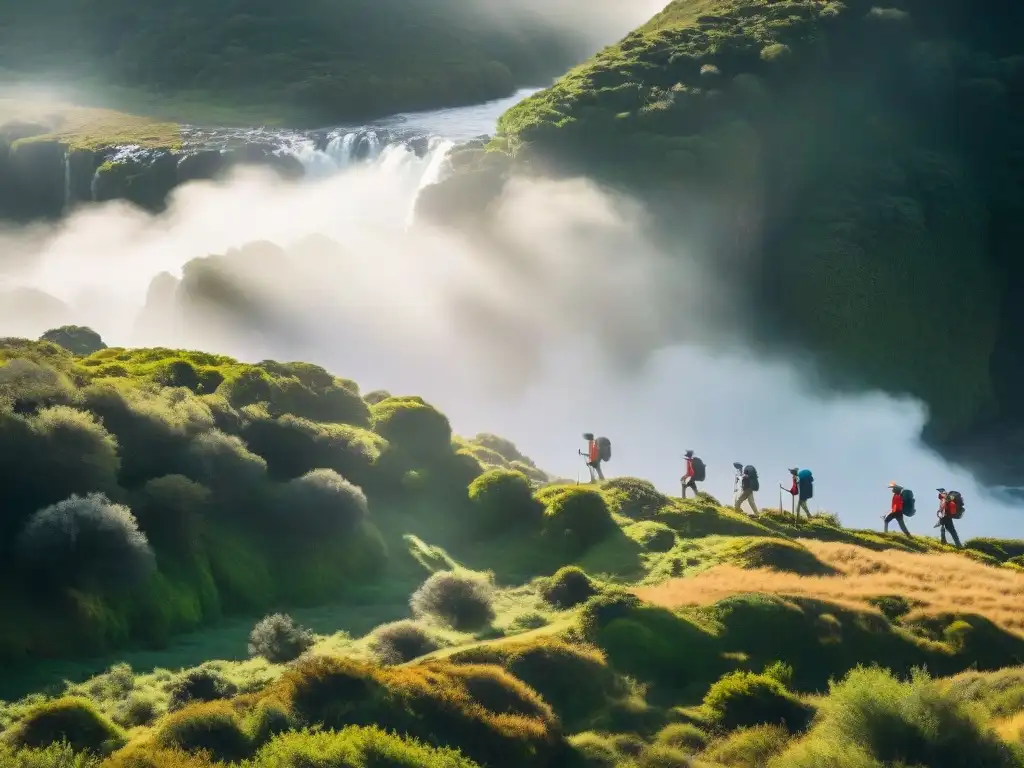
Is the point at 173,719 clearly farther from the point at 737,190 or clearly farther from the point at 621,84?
the point at 621,84

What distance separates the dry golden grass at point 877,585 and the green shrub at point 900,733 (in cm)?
640

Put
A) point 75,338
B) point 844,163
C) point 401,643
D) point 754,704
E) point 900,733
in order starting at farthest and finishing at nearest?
point 844,163 → point 75,338 → point 401,643 → point 754,704 → point 900,733

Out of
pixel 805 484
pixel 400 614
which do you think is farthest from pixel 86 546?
pixel 805 484

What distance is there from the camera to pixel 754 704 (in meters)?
17.6

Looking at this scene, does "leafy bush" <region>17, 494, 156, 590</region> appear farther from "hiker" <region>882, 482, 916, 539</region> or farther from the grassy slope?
Answer: the grassy slope

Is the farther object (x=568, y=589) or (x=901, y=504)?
(x=901, y=504)

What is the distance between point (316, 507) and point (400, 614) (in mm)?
4263

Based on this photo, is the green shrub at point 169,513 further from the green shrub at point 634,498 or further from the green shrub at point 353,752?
the green shrub at point 634,498

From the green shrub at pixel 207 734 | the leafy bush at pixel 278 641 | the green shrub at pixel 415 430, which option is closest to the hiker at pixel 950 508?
the green shrub at pixel 415 430

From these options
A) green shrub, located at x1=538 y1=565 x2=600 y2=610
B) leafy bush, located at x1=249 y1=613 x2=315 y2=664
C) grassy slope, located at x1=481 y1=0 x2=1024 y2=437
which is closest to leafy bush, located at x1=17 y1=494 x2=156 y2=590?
leafy bush, located at x1=249 y1=613 x2=315 y2=664

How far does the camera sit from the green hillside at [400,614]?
1511 cm

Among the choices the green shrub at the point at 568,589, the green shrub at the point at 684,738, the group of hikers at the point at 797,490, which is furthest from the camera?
the group of hikers at the point at 797,490

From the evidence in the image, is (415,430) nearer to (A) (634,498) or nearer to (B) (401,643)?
(A) (634,498)

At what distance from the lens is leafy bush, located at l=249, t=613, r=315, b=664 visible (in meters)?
19.3
